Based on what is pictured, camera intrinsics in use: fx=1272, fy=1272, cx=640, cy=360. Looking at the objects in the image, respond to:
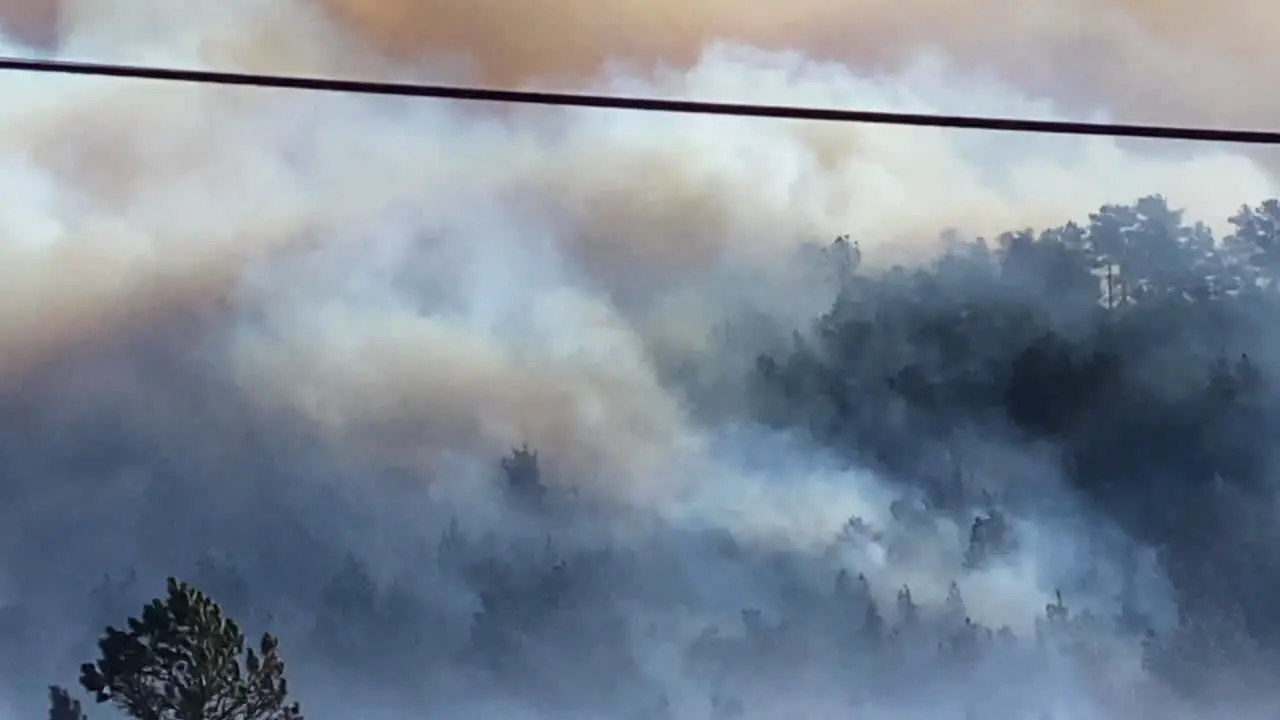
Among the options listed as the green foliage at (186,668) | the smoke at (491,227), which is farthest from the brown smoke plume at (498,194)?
the green foliage at (186,668)

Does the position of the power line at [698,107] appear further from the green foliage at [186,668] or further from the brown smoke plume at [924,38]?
the green foliage at [186,668]

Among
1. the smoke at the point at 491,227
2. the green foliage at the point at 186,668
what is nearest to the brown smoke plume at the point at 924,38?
the smoke at the point at 491,227

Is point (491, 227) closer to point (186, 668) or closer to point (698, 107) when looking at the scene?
point (698, 107)

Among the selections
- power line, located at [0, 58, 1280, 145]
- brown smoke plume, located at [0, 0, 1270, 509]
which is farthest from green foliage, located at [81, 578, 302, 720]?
power line, located at [0, 58, 1280, 145]

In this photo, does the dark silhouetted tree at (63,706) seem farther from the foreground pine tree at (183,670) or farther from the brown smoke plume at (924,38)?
the brown smoke plume at (924,38)

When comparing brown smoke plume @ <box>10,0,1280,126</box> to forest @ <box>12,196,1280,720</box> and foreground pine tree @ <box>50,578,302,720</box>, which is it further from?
foreground pine tree @ <box>50,578,302,720</box>

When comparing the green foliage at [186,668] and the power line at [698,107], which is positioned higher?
the power line at [698,107]

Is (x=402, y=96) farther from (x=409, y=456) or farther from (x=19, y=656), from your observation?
(x=19, y=656)

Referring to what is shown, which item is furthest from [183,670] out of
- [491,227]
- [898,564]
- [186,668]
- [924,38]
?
[924,38]
